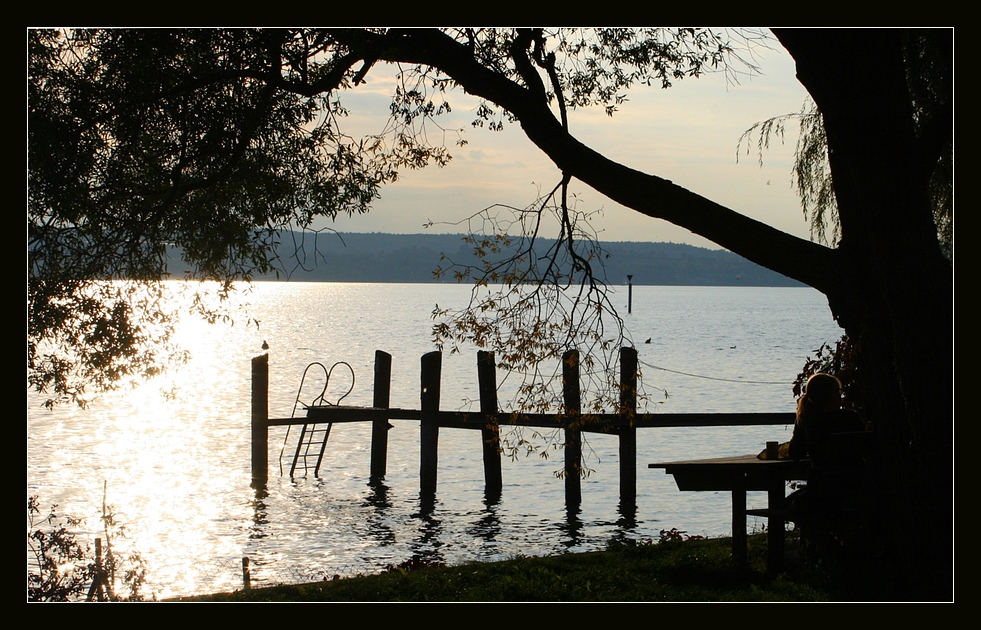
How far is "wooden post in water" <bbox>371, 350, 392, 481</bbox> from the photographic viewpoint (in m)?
19.6

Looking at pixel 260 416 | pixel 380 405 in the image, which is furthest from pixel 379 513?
pixel 260 416

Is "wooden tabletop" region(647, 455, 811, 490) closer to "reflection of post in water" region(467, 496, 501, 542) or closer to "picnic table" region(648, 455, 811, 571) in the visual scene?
"picnic table" region(648, 455, 811, 571)

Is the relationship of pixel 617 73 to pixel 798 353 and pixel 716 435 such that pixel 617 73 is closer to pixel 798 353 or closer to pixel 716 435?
pixel 716 435

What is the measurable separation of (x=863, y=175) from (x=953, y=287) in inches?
41.2

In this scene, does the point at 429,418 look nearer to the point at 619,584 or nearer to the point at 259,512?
the point at 259,512

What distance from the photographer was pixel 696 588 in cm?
782

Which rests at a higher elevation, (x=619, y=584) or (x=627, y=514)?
(x=619, y=584)

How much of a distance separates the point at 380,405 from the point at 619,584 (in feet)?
39.2

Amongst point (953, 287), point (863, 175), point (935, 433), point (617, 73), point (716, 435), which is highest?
point (617, 73)

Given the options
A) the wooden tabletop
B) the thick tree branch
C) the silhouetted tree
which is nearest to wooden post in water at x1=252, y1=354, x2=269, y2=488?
the silhouetted tree

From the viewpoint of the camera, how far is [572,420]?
31.4ft

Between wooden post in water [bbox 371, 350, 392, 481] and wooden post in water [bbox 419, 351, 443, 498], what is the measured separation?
5.31 feet
